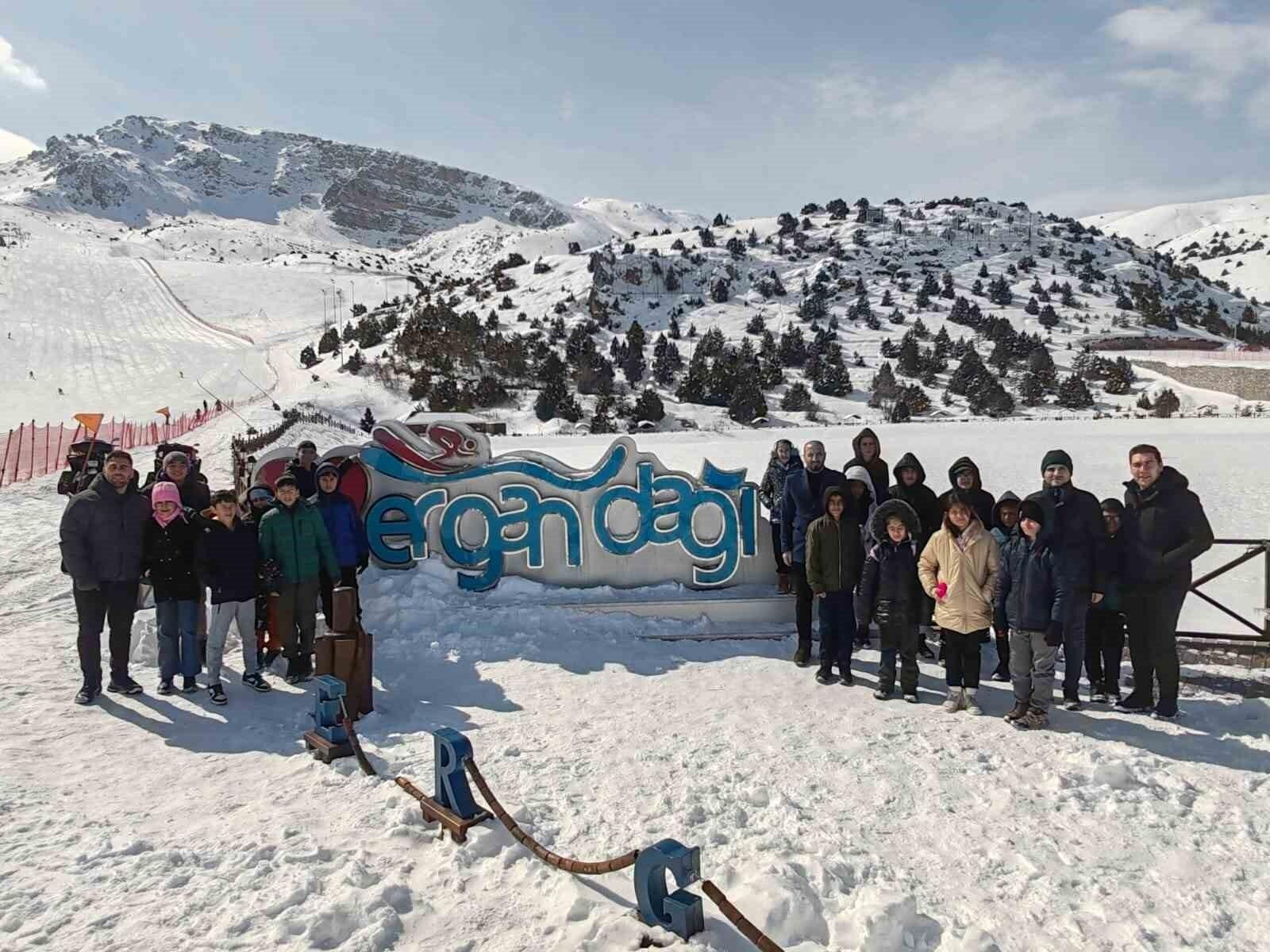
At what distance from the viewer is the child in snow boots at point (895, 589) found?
595cm

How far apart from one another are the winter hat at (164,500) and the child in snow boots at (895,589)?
513 cm

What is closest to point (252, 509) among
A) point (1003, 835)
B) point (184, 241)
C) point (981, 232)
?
point (1003, 835)

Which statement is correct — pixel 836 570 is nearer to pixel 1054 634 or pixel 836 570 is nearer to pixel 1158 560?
pixel 1054 634

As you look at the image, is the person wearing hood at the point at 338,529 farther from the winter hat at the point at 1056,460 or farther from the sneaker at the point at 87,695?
the winter hat at the point at 1056,460

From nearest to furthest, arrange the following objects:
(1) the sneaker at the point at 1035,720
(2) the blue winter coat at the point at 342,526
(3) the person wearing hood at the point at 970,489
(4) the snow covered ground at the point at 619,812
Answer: (4) the snow covered ground at the point at 619,812 < (1) the sneaker at the point at 1035,720 < (3) the person wearing hood at the point at 970,489 < (2) the blue winter coat at the point at 342,526

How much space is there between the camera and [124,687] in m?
5.90

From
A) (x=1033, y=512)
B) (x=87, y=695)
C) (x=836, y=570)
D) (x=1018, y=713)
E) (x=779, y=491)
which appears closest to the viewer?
(x=1033, y=512)

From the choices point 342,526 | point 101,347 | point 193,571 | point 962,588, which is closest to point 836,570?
point 962,588

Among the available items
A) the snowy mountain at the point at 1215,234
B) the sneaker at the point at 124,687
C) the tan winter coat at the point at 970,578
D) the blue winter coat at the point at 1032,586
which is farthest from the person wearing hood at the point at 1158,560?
the snowy mountain at the point at 1215,234

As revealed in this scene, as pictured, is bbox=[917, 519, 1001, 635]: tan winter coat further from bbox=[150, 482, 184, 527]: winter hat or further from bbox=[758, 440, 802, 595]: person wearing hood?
bbox=[150, 482, 184, 527]: winter hat

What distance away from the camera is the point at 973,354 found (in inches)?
1625

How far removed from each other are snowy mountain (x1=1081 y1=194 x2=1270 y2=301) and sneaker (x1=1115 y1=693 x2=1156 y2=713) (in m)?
106

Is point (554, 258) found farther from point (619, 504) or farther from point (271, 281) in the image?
point (619, 504)

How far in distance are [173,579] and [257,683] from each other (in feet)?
3.23
